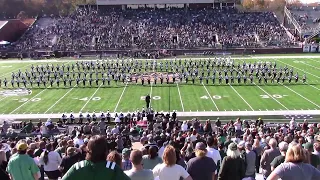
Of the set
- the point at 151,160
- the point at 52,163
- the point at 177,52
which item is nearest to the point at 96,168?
the point at 151,160

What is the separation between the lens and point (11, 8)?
3605 inches

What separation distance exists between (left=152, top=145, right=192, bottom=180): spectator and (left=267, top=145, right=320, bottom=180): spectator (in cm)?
117

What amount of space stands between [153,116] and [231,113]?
4.98 meters

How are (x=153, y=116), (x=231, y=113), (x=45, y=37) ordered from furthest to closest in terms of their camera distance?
(x=45, y=37)
(x=231, y=113)
(x=153, y=116)

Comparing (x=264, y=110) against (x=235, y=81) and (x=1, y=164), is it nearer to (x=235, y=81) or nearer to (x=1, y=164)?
(x=235, y=81)

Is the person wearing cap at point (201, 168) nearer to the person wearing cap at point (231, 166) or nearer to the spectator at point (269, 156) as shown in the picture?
the person wearing cap at point (231, 166)

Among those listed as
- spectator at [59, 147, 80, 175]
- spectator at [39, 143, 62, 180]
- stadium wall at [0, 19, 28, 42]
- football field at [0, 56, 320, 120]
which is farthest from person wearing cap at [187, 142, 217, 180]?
stadium wall at [0, 19, 28, 42]

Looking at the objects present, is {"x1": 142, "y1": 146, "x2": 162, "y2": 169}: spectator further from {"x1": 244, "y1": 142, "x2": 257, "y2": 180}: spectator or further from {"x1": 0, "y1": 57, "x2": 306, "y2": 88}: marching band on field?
{"x1": 0, "y1": 57, "x2": 306, "y2": 88}: marching band on field

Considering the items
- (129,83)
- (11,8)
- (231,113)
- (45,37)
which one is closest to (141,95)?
(129,83)

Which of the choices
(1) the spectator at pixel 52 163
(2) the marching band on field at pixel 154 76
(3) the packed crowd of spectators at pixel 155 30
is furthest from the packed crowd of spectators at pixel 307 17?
(1) the spectator at pixel 52 163

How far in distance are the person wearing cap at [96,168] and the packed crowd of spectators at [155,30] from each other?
54.8 meters

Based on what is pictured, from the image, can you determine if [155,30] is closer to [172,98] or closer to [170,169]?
[172,98]

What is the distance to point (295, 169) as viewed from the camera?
165 inches

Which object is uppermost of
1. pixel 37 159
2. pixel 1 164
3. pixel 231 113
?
pixel 1 164
